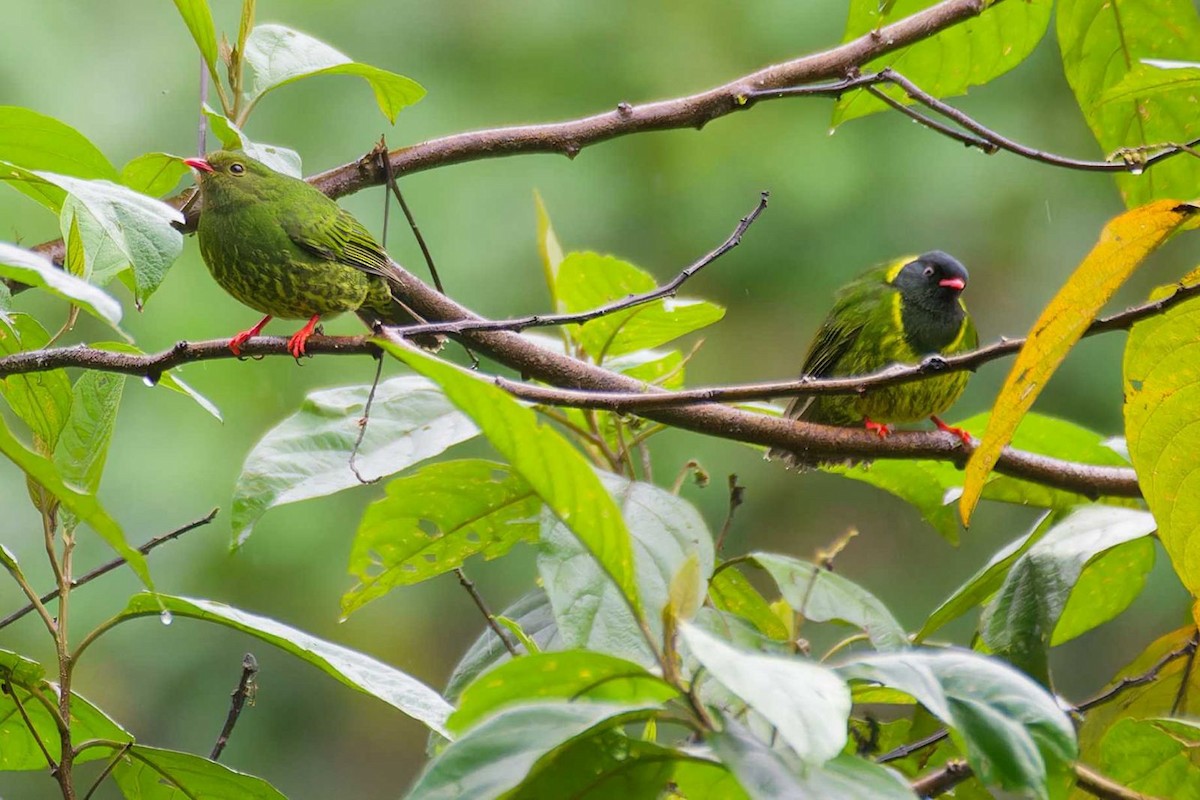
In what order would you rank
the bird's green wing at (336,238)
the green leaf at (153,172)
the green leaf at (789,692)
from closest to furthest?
1. the green leaf at (789,692)
2. the green leaf at (153,172)
3. the bird's green wing at (336,238)

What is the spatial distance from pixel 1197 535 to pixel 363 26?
669cm

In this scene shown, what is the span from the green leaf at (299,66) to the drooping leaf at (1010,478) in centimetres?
108

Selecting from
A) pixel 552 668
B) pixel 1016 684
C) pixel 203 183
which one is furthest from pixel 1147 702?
pixel 203 183

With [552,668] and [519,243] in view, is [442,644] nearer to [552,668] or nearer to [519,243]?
[519,243]

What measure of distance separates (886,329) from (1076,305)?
2709 millimetres

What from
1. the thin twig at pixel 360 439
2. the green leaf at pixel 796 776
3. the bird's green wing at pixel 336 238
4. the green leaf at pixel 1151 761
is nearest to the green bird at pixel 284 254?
the bird's green wing at pixel 336 238

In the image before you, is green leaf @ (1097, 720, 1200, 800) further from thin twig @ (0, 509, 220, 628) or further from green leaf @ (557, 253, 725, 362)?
thin twig @ (0, 509, 220, 628)

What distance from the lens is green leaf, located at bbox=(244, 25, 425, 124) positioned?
222cm

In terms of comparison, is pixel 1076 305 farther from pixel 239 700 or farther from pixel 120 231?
pixel 239 700

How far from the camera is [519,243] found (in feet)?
22.5

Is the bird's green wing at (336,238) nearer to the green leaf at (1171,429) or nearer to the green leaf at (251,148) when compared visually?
the green leaf at (251,148)

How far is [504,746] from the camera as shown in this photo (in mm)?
1044

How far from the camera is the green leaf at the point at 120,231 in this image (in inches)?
55.1

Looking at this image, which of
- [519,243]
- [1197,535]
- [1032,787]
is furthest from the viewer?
[519,243]
